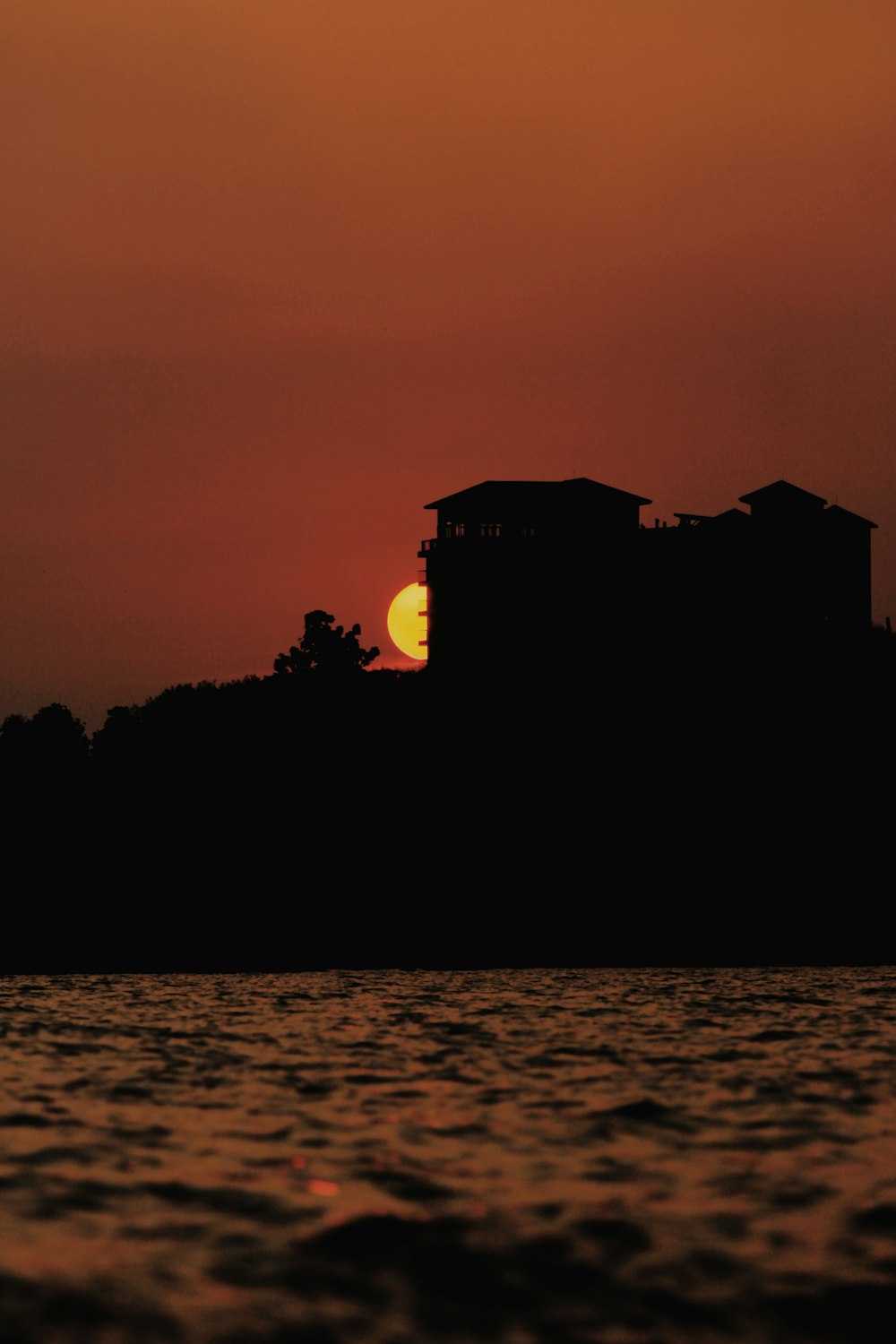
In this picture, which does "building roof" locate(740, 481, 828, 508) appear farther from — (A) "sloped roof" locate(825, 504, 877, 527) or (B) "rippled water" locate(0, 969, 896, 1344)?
(B) "rippled water" locate(0, 969, 896, 1344)

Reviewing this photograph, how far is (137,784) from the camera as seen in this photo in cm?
7244

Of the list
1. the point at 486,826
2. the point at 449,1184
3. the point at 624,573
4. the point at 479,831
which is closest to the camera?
the point at 449,1184

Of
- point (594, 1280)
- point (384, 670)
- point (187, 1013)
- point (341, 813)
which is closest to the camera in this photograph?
point (594, 1280)

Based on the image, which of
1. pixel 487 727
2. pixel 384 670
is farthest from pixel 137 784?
pixel 384 670

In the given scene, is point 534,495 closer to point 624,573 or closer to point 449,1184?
point 624,573

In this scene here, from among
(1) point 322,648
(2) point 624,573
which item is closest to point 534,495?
(2) point 624,573

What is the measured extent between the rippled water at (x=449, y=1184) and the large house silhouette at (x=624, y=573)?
87387 millimetres

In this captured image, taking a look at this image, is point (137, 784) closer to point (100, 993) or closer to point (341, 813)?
point (341, 813)

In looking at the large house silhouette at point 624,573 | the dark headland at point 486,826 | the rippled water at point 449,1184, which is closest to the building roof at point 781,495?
the large house silhouette at point 624,573

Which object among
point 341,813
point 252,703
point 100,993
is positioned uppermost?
point 252,703

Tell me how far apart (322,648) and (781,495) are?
56.2m

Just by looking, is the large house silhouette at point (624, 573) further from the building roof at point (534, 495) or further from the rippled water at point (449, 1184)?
the rippled water at point (449, 1184)

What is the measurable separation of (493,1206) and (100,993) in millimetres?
29109

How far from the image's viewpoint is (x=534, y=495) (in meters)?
120
